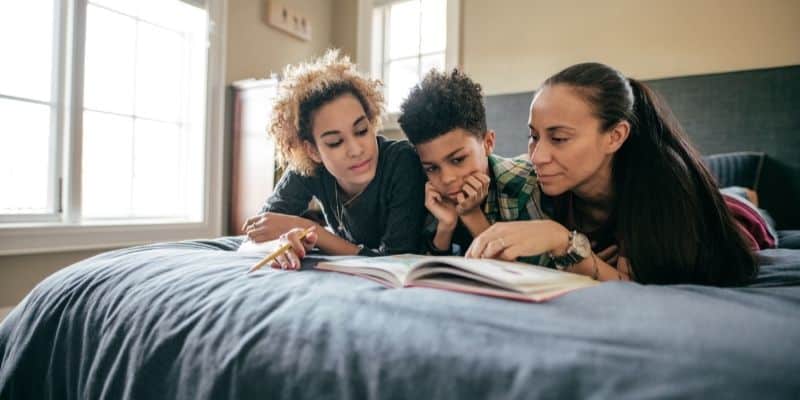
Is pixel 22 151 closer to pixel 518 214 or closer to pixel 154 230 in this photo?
pixel 154 230

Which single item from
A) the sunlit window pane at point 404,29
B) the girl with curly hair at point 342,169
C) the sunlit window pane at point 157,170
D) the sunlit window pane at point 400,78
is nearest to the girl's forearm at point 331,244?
the girl with curly hair at point 342,169

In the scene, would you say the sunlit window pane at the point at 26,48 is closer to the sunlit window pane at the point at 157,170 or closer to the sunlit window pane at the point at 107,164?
the sunlit window pane at the point at 107,164

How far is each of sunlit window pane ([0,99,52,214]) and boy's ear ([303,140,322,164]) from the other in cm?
162

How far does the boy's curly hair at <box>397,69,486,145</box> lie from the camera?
1056 mm

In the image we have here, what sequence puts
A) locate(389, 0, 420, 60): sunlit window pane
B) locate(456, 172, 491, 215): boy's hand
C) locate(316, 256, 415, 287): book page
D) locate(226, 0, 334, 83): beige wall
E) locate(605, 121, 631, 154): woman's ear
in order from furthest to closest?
locate(389, 0, 420, 60): sunlit window pane < locate(226, 0, 334, 83): beige wall < locate(456, 172, 491, 215): boy's hand < locate(605, 121, 631, 154): woman's ear < locate(316, 256, 415, 287): book page

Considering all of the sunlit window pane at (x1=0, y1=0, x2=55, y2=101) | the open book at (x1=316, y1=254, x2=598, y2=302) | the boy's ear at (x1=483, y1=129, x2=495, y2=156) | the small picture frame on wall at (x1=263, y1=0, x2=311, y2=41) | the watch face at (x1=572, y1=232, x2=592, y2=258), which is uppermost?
the small picture frame on wall at (x1=263, y1=0, x2=311, y2=41)

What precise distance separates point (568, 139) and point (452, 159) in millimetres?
271

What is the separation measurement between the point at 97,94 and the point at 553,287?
253 centimetres

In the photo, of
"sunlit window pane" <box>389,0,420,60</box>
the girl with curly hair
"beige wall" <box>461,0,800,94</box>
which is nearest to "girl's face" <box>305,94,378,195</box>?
the girl with curly hair

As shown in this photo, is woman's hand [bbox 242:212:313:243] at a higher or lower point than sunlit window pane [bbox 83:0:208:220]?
lower

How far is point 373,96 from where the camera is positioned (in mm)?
1311

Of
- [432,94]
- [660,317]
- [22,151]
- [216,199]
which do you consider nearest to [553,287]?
[660,317]

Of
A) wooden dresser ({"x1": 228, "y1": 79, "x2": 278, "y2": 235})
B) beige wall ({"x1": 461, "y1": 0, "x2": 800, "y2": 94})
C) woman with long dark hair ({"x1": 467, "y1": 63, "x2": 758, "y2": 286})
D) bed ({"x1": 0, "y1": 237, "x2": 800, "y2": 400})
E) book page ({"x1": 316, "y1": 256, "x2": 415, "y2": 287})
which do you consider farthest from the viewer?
wooden dresser ({"x1": 228, "y1": 79, "x2": 278, "y2": 235})

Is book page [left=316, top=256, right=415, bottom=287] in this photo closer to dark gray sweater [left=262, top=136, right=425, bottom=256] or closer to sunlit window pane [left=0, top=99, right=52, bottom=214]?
dark gray sweater [left=262, top=136, right=425, bottom=256]
